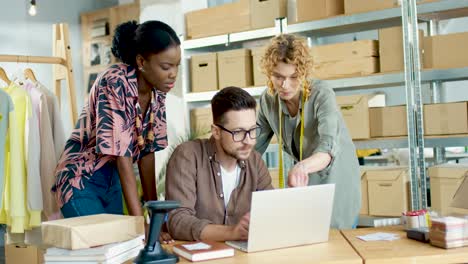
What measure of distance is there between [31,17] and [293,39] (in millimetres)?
5453

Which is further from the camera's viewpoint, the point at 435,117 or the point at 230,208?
the point at 435,117

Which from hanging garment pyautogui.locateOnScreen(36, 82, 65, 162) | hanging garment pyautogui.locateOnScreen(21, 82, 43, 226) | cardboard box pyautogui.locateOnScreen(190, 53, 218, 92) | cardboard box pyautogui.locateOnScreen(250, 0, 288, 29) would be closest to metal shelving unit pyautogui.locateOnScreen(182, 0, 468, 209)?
cardboard box pyautogui.locateOnScreen(250, 0, 288, 29)

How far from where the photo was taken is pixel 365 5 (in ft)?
13.4

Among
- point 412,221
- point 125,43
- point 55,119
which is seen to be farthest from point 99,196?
point 55,119

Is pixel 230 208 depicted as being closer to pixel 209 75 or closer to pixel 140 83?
pixel 140 83

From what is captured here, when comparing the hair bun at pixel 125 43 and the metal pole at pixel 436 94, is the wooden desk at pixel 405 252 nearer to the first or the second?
the hair bun at pixel 125 43

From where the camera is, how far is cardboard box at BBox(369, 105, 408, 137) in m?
3.98

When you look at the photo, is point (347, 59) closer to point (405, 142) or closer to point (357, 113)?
point (357, 113)

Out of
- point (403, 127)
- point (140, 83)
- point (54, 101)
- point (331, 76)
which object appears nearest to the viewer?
point (140, 83)

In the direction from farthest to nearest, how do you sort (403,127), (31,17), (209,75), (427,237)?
(31,17) → (209,75) → (403,127) → (427,237)

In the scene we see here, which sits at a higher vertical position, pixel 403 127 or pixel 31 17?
pixel 31 17

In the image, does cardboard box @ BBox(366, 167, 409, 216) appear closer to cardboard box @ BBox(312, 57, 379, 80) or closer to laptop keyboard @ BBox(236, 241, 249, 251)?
cardboard box @ BBox(312, 57, 379, 80)

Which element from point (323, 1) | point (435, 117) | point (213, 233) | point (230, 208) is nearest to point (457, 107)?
point (435, 117)

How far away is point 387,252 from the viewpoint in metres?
1.78
